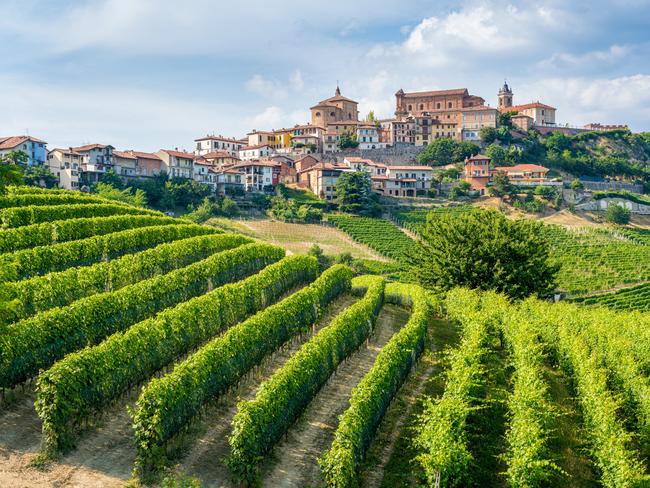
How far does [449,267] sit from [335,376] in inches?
646

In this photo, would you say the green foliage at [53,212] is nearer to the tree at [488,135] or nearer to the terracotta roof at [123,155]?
the terracotta roof at [123,155]

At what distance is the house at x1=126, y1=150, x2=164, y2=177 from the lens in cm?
8731

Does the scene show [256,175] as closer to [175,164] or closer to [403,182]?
[175,164]

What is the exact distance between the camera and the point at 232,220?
7875 cm

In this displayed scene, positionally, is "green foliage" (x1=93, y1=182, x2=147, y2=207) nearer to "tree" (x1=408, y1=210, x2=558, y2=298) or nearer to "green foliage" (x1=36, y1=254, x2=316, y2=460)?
"tree" (x1=408, y1=210, x2=558, y2=298)

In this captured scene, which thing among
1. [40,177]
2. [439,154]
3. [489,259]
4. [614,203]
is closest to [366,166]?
[439,154]

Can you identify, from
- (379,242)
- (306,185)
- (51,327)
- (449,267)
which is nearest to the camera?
(51,327)

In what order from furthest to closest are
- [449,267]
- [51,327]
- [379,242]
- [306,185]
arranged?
[306,185] → [379,242] → [449,267] → [51,327]

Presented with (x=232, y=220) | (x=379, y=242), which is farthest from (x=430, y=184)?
(x=232, y=220)

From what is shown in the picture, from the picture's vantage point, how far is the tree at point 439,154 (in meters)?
110

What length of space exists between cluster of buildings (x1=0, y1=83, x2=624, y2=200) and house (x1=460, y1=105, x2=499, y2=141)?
0.18 metres

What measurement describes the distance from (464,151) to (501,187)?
1682 cm

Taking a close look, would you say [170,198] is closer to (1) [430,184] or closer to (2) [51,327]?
(1) [430,184]

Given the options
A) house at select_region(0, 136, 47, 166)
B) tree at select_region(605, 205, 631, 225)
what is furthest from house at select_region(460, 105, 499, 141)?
house at select_region(0, 136, 47, 166)
